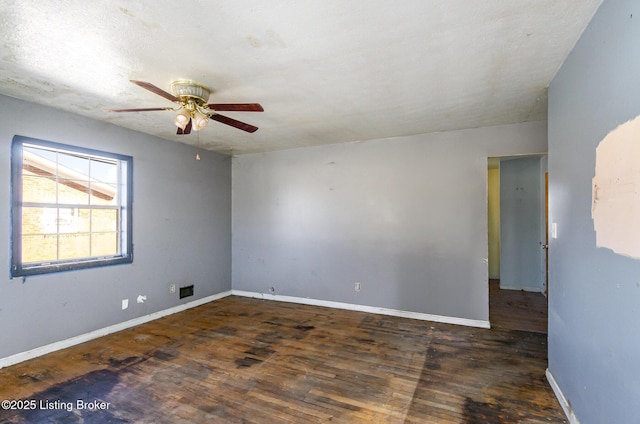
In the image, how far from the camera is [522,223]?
560 cm

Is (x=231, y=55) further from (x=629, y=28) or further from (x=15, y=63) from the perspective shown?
(x=629, y=28)

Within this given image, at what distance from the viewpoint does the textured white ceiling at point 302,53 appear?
5.20 feet

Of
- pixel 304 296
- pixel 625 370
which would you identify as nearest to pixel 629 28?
pixel 625 370

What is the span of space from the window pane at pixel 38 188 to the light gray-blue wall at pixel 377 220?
104 inches

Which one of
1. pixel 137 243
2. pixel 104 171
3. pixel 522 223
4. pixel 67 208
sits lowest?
pixel 137 243

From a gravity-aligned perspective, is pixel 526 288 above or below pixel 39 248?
below

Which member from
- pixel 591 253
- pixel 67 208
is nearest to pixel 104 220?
pixel 67 208

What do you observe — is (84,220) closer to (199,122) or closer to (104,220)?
(104,220)

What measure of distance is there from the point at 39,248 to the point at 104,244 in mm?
626

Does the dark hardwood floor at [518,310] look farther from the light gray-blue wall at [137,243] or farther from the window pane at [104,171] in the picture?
the window pane at [104,171]

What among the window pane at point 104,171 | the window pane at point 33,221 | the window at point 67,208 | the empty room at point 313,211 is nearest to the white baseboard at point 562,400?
the empty room at point 313,211

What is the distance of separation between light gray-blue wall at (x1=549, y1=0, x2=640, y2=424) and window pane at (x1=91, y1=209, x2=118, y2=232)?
4.62m

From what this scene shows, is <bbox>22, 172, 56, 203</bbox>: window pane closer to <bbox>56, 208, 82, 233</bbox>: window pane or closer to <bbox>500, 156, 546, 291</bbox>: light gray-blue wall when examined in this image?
<bbox>56, 208, 82, 233</bbox>: window pane

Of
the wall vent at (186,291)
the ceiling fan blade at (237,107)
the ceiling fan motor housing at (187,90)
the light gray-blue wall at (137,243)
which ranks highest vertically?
the ceiling fan motor housing at (187,90)
